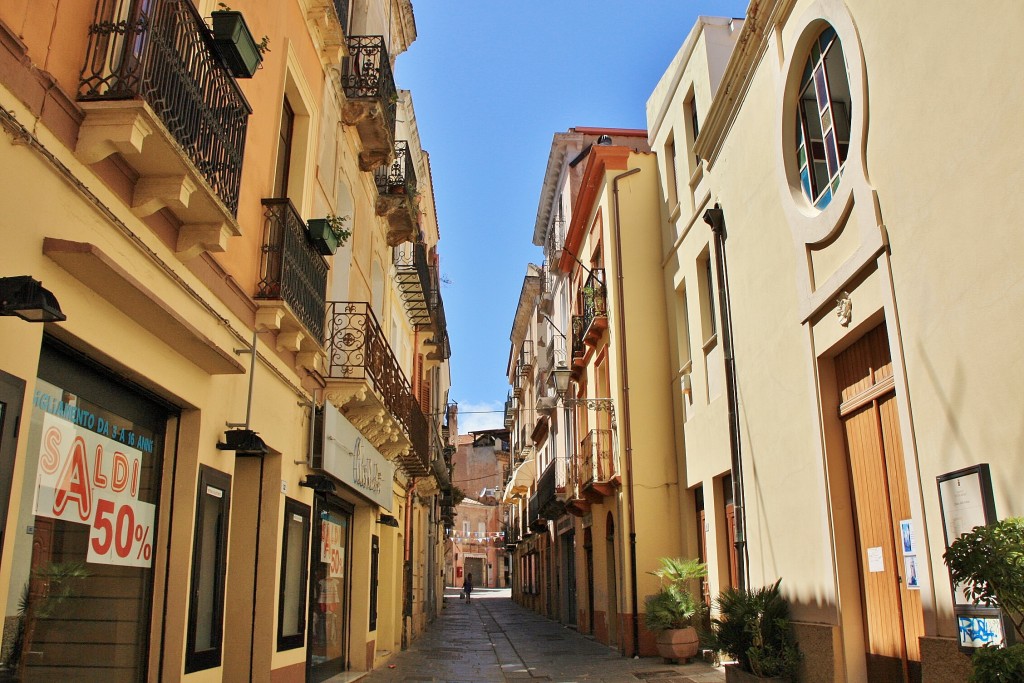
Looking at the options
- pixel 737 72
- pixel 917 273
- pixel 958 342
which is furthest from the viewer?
pixel 737 72

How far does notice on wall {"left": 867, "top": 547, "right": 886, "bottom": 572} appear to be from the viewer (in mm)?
8211

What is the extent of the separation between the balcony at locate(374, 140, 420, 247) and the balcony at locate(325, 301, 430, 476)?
2.91 m

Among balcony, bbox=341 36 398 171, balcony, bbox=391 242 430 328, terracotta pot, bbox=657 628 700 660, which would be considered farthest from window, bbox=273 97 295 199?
terracotta pot, bbox=657 628 700 660

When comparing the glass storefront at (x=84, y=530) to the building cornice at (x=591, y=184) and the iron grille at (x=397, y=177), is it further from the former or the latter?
the building cornice at (x=591, y=184)

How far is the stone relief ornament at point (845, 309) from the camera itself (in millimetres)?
8312

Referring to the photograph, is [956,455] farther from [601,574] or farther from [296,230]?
[601,574]

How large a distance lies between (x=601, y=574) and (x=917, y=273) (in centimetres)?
1406

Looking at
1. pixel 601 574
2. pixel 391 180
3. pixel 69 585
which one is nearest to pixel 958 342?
pixel 69 585

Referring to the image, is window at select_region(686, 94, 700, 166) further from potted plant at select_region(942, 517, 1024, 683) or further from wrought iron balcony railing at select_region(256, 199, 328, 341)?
potted plant at select_region(942, 517, 1024, 683)

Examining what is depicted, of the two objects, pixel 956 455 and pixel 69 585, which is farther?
pixel 956 455

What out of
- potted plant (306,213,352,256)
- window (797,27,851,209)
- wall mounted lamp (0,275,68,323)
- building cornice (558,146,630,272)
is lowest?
wall mounted lamp (0,275,68,323)

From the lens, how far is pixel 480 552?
8169cm

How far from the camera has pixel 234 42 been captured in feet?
21.8

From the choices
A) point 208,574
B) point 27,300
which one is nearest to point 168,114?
point 27,300
